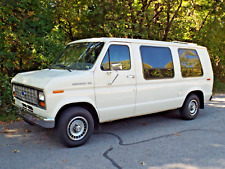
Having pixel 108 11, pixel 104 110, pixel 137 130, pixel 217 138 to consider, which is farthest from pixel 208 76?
pixel 108 11

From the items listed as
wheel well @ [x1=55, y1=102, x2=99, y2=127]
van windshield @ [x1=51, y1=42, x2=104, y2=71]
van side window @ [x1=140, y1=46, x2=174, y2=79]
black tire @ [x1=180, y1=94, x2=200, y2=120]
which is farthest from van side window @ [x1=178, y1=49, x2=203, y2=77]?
wheel well @ [x1=55, y1=102, x2=99, y2=127]

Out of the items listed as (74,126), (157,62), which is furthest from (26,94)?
(157,62)

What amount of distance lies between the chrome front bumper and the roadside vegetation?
202cm

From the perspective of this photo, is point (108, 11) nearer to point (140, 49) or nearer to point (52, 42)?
point (52, 42)

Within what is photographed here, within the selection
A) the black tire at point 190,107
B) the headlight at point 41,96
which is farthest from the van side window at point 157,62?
the headlight at point 41,96

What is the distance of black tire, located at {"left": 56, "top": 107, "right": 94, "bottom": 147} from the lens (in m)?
4.30

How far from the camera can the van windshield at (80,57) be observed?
481cm

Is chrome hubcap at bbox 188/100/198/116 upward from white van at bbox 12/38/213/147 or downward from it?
downward

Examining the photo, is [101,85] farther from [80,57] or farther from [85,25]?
[85,25]

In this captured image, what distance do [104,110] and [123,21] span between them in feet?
20.7

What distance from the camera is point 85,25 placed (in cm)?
975

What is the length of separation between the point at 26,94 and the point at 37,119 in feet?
2.25

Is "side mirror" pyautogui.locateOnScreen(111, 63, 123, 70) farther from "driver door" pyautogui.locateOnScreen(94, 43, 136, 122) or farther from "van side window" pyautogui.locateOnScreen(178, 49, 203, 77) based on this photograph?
"van side window" pyautogui.locateOnScreen(178, 49, 203, 77)

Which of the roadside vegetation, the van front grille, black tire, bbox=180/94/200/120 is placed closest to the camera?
the van front grille
